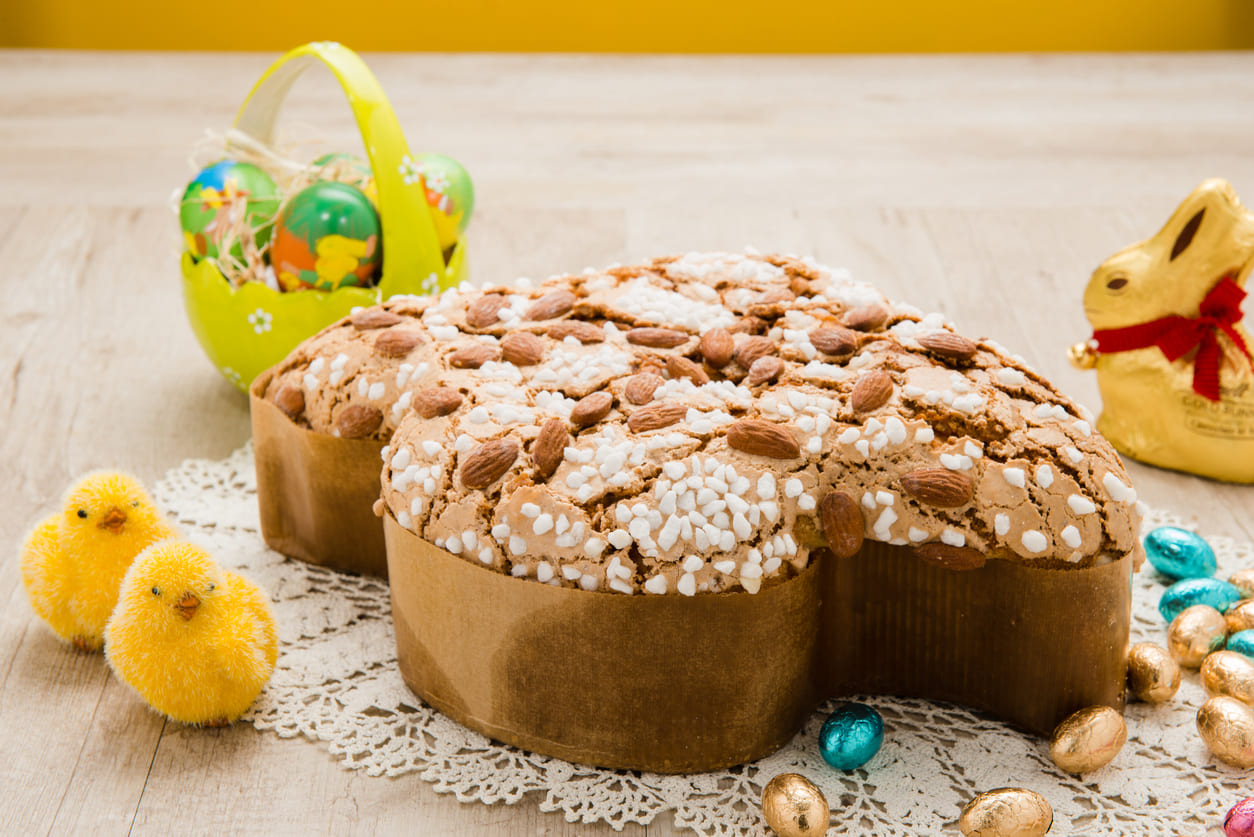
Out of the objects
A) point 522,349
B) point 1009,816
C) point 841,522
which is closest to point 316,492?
point 522,349

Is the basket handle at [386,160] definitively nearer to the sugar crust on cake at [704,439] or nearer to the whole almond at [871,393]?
the sugar crust on cake at [704,439]

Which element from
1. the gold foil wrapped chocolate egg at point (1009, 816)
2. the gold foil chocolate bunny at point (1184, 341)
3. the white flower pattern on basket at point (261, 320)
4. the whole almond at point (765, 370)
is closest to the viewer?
the gold foil wrapped chocolate egg at point (1009, 816)

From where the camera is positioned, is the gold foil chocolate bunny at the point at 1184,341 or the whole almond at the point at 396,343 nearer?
the whole almond at the point at 396,343

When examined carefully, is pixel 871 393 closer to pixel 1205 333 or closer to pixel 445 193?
pixel 1205 333

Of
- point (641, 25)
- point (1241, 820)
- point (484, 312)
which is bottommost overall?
point (641, 25)

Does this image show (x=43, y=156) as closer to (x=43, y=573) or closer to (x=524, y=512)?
(x=43, y=573)

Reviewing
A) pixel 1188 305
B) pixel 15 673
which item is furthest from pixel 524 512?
pixel 1188 305

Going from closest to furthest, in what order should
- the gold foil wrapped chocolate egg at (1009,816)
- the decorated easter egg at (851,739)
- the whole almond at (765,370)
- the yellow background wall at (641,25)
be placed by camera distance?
1. the gold foil wrapped chocolate egg at (1009,816)
2. the decorated easter egg at (851,739)
3. the whole almond at (765,370)
4. the yellow background wall at (641,25)

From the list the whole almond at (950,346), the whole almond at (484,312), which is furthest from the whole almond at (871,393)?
the whole almond at (484,312)
